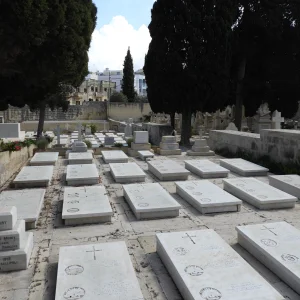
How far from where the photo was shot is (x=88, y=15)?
31.5 feet

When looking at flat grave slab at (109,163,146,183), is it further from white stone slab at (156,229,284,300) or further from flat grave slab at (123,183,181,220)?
white stone slab at (156,229,284,300)

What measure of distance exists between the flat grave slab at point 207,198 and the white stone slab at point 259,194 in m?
0.35

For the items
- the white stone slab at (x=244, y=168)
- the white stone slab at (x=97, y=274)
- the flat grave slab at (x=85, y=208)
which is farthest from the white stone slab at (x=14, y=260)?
the white stone slab at (x=244, y=168)

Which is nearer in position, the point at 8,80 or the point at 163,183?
the point at 163,183

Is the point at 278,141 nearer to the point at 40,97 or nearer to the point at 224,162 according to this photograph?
the point at 224,162

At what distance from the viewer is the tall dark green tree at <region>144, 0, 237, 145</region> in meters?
13.5

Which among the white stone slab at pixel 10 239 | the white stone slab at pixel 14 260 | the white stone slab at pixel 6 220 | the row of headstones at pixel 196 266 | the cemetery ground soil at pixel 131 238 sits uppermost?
the white stone slab at pixel 6 220

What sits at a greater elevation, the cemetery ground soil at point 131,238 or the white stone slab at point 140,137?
the white stone slab at point 140,137

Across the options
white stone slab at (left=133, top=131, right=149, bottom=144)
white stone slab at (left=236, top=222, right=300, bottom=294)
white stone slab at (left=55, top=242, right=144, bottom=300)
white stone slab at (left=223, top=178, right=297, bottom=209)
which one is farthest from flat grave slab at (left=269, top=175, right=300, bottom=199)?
white stone slab at (left=133, top=131, right=149, bottom=144)

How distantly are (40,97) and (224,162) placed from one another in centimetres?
624

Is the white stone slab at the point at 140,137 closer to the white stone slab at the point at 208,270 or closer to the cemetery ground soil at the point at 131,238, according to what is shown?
the cemetery ground soil at the point at 131,238

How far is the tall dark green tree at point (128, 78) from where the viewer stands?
4453 cm

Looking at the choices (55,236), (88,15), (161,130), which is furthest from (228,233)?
(161,130)

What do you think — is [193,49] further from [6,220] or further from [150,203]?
[6,220]
